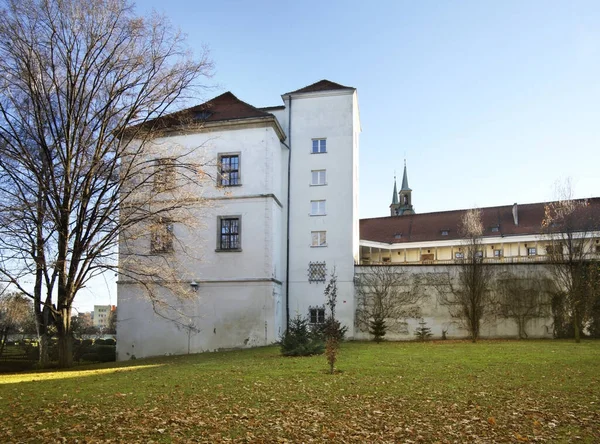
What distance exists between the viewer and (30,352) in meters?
32.1

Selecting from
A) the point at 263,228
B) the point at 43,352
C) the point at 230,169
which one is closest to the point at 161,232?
the point at 43,352

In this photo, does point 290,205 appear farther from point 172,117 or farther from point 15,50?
point 15,50

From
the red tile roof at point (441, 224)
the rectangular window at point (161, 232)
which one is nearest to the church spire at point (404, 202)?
the red tile roof at point (441, 224)

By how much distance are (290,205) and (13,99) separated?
49.6ft

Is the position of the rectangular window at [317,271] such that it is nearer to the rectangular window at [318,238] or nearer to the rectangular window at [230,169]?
the rectangular window at [318,238]

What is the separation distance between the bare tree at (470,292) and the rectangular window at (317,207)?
23.4 feet

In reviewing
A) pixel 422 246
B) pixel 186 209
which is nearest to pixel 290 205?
pixel 186 209

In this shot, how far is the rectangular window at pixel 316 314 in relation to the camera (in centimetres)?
2836

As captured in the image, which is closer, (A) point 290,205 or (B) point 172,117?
(B) point 172,117

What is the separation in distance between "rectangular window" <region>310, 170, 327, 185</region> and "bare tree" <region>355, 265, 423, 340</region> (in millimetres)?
5272

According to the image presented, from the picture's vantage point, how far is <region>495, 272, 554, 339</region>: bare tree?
27484 mm

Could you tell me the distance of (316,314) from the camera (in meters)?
28.4

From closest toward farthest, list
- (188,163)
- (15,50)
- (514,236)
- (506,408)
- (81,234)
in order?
(506,408), (15,50), (81,234), (188,163), (514,236)

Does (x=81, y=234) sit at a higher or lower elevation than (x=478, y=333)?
higher
